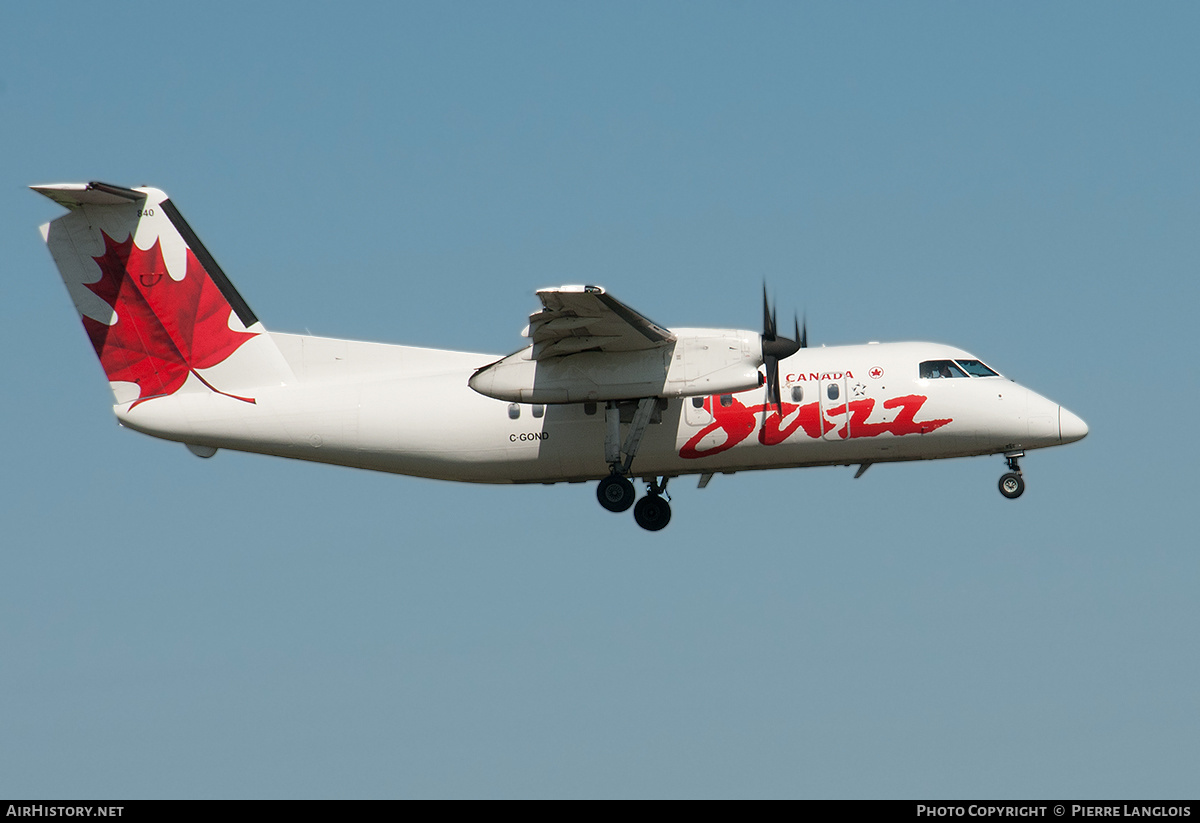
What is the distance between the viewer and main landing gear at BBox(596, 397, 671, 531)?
22344mm


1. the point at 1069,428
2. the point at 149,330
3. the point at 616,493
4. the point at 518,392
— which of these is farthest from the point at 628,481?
the point at 149,330

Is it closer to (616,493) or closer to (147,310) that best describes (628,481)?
(616,493)

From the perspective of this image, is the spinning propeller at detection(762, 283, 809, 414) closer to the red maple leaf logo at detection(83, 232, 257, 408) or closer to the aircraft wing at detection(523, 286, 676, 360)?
the aircraft wing at detection(523, 286, 676, 360)

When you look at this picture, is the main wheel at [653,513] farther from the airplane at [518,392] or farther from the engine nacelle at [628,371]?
the engine nacelle at [628,371]

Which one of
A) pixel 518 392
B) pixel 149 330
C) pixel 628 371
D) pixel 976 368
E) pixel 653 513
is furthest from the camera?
pixel 149 330

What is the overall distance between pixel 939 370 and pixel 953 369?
9.5 inches

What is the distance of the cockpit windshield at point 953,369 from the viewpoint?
22.7 m

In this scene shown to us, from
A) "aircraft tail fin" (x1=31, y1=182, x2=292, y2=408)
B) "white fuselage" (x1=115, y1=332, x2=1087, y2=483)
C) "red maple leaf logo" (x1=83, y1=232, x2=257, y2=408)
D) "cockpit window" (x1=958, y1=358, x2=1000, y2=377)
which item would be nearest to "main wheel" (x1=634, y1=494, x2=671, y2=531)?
"white fuselage" (x1=115, y1=332, x2=1087, y2=483)

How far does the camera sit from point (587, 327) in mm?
21266

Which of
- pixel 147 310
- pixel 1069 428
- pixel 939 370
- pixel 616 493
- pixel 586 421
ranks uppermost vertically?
pixel 147 310

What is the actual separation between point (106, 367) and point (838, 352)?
12.2 m

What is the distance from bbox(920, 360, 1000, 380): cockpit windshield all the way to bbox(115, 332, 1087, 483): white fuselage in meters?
0.10

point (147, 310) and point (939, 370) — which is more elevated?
point (147, 310)
